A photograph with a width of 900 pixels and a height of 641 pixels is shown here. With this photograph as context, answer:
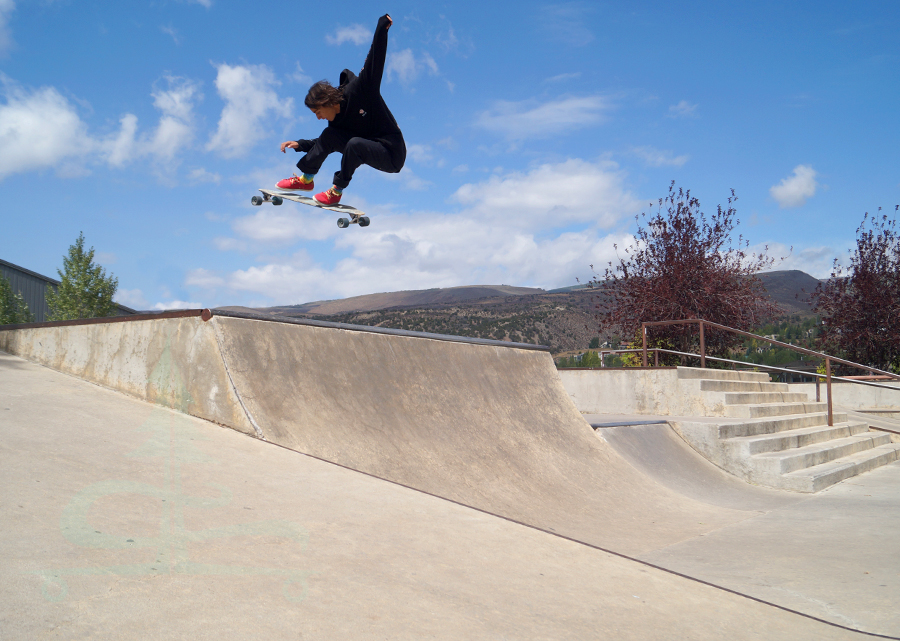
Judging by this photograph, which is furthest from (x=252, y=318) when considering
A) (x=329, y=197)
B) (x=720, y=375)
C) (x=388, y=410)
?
(x=720, y=375)

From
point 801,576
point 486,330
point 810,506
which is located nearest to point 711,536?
point 801,576

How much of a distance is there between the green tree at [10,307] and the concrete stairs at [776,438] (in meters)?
20.9

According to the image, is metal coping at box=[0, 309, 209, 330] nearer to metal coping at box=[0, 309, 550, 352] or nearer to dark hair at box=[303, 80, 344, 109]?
metal coping at box=[0, 309, 550, 352]

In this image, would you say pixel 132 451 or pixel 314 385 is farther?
pixel 314 385

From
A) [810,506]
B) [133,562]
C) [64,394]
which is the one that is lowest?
[810,506]

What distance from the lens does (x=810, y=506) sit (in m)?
5.99

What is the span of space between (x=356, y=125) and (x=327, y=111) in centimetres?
27

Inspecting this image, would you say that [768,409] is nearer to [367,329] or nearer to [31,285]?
[367,329]

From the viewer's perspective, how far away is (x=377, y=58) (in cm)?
468

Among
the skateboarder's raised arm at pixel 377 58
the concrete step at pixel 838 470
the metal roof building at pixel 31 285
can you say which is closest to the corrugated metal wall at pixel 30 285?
the metal roof building at pixel 31 285

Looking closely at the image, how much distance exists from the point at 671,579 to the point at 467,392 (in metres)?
3.25

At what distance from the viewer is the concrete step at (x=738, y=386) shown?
9.05 metres

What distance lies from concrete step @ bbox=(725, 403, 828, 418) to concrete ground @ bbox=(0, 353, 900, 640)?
434 centimetres

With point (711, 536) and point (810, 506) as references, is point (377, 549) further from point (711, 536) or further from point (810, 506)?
point (810, 506)
